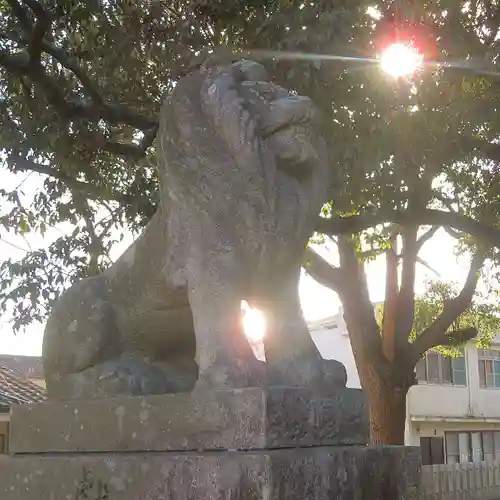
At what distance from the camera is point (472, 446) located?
910 inches

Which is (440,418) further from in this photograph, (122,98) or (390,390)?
(122,98)

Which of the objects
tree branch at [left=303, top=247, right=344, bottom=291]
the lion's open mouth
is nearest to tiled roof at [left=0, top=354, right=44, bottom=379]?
tree branch at [left=303, top=247, right=344, bottom=291]

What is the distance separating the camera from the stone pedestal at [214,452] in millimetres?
2285

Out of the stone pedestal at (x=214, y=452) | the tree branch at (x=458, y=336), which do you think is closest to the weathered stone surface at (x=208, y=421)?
A: the stone pedestal at (x=214, y=452)

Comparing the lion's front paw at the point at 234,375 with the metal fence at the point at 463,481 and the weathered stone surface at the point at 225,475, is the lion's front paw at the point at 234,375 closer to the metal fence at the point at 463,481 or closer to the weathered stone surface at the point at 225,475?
the weathered stone surface at the point at 225,475

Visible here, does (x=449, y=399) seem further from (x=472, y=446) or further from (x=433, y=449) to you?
(x=472, y=446)

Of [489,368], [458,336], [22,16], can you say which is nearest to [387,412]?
[458,336]

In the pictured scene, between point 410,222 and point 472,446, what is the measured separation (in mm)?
17084

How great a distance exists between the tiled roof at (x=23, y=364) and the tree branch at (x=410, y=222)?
14.8 meters

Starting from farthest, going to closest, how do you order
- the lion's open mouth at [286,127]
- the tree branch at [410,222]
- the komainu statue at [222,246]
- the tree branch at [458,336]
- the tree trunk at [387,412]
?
the tree branch at [458,336] < the tree trunk at [387,412] < the tree branch at [410,222] < the lion's open mouth at [286,127] < the komainu statue at [222,246]

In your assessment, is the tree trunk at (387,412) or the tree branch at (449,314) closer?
the tree trunk at (387,412)

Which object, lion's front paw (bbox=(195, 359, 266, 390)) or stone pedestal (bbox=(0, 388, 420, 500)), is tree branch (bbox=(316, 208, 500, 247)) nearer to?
stone pedestal (bbox=(0, 388, 420, 500))

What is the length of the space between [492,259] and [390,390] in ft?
7.89

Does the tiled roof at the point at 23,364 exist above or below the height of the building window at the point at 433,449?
above
